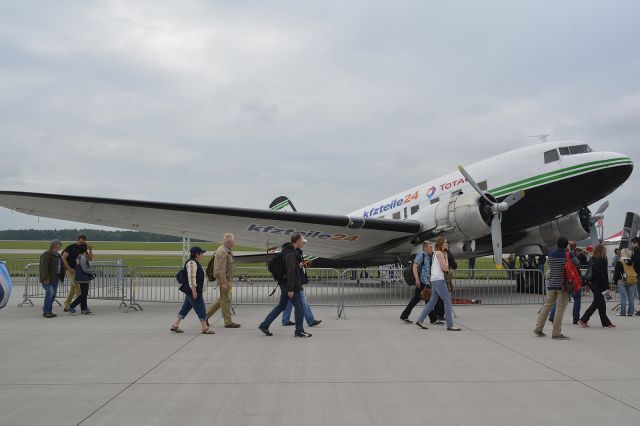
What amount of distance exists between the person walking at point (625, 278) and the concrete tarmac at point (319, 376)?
4.00 ft

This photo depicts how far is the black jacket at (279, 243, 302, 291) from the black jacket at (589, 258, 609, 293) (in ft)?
18.5

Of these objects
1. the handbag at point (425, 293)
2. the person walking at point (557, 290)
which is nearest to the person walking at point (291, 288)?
the handbag at point (425, 293)

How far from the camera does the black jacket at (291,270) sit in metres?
8.58

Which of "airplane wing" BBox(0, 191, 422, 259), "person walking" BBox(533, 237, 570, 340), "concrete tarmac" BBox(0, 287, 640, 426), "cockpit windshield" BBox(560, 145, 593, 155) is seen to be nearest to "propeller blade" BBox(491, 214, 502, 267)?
"airplane wing" BBox(0, 191, 422, 259)

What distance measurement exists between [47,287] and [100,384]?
6619 mm

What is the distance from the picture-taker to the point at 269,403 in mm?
4879

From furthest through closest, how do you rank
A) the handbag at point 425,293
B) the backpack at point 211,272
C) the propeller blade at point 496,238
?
the propeller blade at point 496,238 → the handbag at point 425,293 → the backpack at point 211,272

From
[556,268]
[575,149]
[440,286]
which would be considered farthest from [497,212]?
[556,268]

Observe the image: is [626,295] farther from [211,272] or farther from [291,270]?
[211,272]

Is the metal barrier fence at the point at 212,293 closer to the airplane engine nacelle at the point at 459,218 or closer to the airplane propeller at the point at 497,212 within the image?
the airplane engine nacelle at the point at 459,218

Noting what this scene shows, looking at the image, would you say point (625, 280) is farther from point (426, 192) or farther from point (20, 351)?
point (20, 351)

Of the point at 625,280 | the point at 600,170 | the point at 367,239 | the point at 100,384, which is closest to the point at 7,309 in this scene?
the point at 100,384

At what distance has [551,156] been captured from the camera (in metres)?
14.6

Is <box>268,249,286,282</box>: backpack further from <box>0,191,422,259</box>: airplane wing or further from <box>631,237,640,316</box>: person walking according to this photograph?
<box>631,237,640,316</box>: person walking
